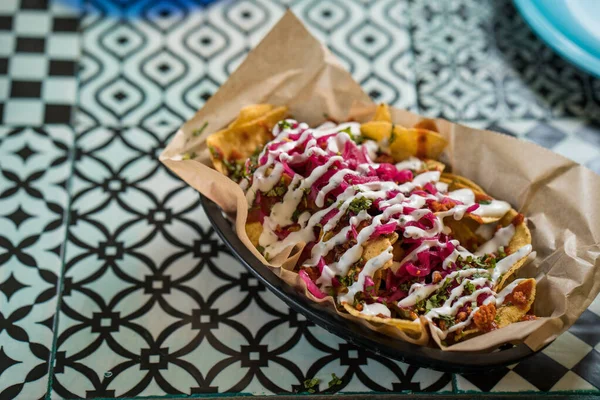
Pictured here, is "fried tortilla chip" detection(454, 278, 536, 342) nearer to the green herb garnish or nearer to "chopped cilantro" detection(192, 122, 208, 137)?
the green herb garnish

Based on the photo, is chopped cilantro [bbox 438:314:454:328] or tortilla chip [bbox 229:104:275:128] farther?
tortilla chip [bbox 229:104:275:128]

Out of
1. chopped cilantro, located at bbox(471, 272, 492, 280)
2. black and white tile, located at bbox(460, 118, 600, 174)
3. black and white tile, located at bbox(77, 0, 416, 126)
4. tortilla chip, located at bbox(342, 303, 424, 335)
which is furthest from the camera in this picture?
black and white tile, located at bbox(77, 0, 416, 126)

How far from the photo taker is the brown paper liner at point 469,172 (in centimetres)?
141

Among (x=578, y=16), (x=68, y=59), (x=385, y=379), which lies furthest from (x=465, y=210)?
(x=68, y=59)

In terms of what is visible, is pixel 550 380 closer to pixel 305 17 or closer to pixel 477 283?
pixel 477 283

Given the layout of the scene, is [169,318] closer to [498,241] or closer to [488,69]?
[498,241]

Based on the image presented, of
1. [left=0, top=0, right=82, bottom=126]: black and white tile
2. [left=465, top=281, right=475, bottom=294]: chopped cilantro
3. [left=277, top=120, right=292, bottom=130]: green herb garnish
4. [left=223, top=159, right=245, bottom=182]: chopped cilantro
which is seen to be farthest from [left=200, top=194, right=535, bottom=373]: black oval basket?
[left=0, top=0, right=82, bottom=126]: black and white tile

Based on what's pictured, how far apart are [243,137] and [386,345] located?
1.98 feet

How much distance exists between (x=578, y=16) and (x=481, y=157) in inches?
26.4

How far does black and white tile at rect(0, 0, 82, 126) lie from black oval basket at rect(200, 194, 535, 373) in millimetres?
907

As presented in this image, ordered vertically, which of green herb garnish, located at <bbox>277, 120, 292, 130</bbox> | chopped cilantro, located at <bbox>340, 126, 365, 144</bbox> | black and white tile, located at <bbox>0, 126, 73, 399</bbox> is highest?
chopped cilantro, located at <bbox>340, 126, 365, 144</bbox>

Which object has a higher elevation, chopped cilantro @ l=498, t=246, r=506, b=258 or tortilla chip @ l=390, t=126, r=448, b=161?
tortilla chip @ l=390, t=126, r=448, b=161

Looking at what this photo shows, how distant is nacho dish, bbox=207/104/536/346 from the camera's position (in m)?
1.40

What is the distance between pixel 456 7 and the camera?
7.74 feet
